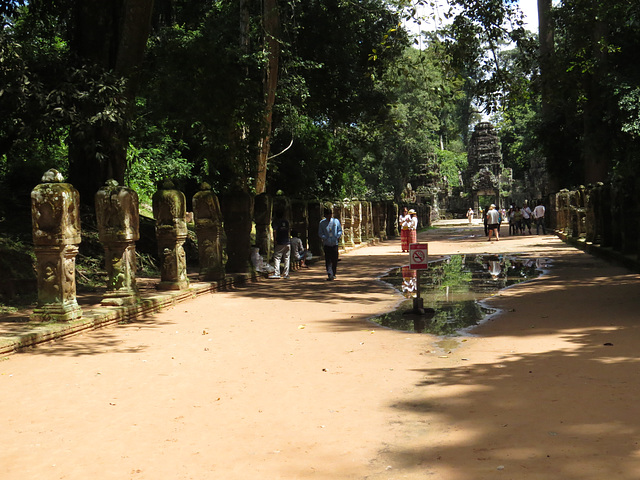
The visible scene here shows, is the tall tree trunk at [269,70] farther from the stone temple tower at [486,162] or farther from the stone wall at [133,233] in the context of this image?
the stone temple tower at [486,162]

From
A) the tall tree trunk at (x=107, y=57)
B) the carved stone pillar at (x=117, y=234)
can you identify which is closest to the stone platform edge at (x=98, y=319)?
the carved stone pillar at (x=117, y=234)

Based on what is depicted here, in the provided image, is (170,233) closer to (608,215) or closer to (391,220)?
(608,215)

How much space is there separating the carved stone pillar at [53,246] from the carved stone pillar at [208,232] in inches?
217

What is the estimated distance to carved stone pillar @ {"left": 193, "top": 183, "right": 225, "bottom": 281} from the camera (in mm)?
15773

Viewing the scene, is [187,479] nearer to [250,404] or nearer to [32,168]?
[250,404]

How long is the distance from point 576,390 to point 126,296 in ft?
25.1

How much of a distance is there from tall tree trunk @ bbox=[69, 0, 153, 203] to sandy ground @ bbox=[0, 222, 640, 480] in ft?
22.9

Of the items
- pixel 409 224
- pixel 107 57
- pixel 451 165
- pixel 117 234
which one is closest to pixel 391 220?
pixel 409 224

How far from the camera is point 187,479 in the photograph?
4.54 meters

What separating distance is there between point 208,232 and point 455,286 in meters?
5.36

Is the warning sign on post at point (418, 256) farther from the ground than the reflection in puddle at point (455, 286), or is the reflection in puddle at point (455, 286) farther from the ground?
the warning sign on post at point (418, 256)

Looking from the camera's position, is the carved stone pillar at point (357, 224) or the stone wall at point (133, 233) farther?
the carved stone pillar at point (357, 224)

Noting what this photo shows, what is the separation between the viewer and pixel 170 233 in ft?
45.3

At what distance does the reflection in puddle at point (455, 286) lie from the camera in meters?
10.6
